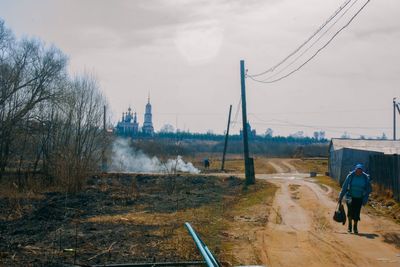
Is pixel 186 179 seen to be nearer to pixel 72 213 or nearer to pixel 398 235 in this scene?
pixel 72 213

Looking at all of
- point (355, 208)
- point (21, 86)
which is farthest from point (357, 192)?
point (21, 86)

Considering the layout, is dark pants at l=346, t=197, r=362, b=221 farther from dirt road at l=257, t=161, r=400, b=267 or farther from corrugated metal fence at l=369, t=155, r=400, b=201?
corrugated metal fence at l=369, t=155, r=400, b=201

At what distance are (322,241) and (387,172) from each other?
9.71 meters

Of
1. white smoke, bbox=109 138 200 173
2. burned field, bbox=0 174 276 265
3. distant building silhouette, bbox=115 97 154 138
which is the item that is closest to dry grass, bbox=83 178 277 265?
burned field, bbox=0 174 276 265

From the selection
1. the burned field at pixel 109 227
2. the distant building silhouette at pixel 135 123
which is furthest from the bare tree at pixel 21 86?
the distant building silhouette at pixel 135 123

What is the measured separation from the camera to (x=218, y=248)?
10281 millimetres

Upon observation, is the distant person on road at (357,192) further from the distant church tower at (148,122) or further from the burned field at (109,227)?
the distant church tower at (148,122)

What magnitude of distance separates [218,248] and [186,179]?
24741 mm

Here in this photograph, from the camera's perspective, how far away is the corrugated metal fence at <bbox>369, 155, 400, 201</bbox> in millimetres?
17875

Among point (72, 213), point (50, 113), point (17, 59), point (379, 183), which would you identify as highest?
point (17, 59)

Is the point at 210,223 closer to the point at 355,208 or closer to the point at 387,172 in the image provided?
the point at 355,208

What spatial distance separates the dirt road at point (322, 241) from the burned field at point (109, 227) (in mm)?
962

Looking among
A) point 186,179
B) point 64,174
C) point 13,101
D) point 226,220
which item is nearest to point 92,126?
point 13,101

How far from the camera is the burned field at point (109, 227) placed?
9.82 metres
